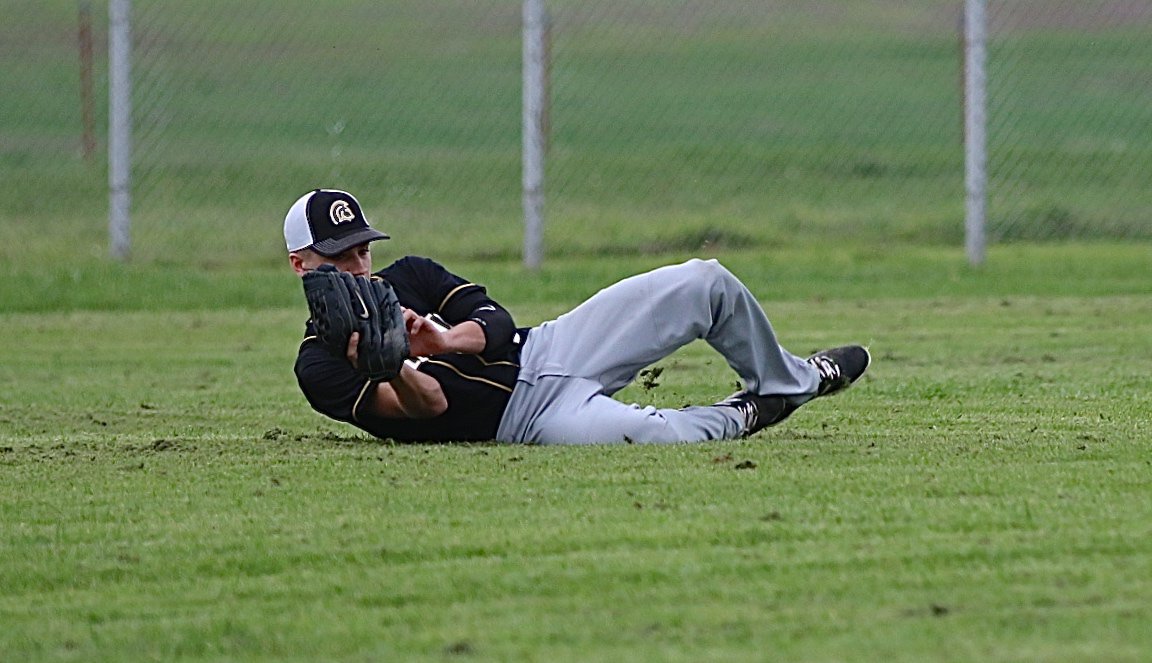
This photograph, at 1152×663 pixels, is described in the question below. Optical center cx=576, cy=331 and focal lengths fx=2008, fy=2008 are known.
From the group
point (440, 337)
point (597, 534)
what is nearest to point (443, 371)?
point (440, 337)

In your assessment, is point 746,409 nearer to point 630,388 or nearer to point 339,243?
point 339,243

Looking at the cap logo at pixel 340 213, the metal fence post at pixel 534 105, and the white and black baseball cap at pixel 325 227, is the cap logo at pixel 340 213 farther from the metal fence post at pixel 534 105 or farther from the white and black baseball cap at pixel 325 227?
the metal fence post at pixel 534 105

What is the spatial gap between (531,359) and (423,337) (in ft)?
1.64

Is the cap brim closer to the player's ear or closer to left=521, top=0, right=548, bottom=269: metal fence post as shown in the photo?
the player's ear

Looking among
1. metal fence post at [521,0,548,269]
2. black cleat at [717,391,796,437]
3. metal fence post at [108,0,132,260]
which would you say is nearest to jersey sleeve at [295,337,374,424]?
black cleat at [717,391,796,437]

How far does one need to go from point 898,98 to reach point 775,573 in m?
22.5

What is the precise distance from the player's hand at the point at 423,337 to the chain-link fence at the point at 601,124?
9026 mm

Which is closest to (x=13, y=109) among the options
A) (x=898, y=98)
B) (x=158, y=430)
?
Answer: (x=898, y=98)

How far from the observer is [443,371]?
6480 mm

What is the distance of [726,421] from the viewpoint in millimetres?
6551

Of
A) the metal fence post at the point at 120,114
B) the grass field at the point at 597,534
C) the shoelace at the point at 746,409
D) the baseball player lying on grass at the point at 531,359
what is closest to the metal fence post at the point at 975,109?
the grass field at the point at 597,534

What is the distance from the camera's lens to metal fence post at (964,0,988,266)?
1418 cm

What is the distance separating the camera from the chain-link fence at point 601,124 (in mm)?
16312

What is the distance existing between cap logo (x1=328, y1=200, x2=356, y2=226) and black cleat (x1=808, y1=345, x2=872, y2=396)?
165 cm
